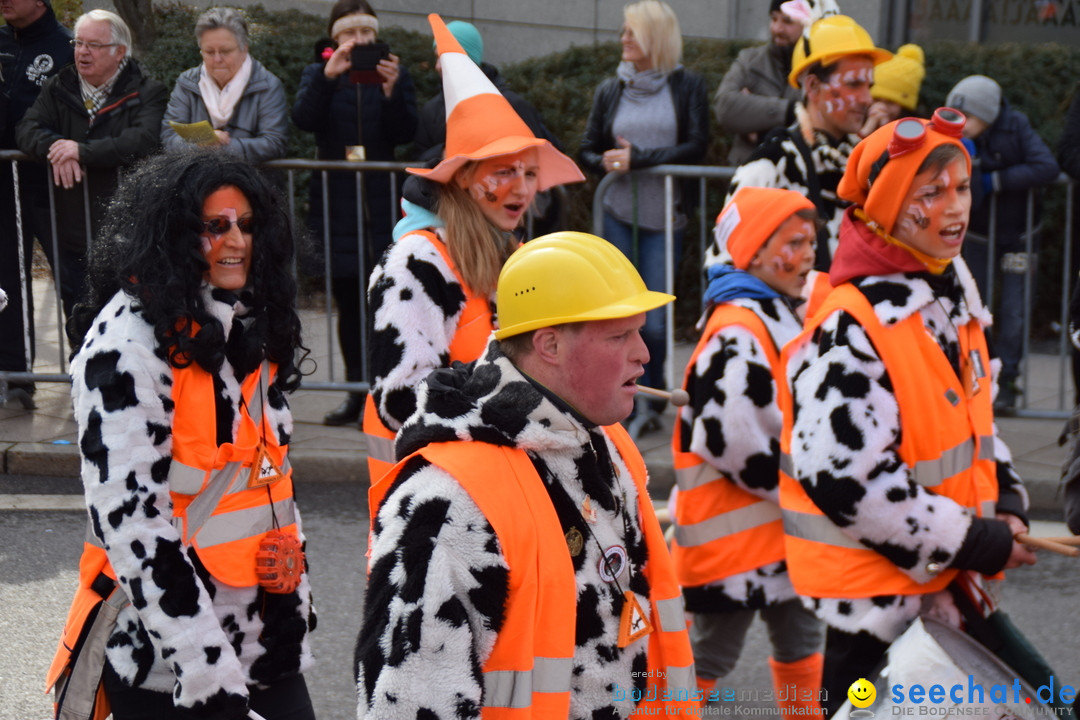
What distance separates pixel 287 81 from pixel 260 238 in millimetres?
8712

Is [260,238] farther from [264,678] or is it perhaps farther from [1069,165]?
[1069,165]

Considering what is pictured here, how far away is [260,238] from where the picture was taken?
3.32 meters

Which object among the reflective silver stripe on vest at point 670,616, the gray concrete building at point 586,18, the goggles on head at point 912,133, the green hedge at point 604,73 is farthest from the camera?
the gray concrete building at point 586,18

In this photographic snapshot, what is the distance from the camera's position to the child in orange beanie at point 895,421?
126 inches

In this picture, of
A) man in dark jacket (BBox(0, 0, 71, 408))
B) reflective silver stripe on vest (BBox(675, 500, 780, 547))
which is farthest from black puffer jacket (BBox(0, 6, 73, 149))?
reflective silver stripe on vest (BBox(675, 500, 780, 547))

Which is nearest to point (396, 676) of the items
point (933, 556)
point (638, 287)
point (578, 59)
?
point (638, 287)

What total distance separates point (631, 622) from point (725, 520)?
1.63 m

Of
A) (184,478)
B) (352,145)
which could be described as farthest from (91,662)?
(352,145)

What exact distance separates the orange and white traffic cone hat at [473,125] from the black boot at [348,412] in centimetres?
373

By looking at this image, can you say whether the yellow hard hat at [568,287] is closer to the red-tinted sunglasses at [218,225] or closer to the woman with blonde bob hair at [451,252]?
the red-tinted sunglasses at [218,225]

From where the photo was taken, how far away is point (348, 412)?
25.8 ft

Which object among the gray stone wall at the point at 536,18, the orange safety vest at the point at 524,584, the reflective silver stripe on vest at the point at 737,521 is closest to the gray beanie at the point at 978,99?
the reflective silver stripe on vest at the point at 737,521

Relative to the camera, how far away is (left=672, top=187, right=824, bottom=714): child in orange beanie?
13.1ft

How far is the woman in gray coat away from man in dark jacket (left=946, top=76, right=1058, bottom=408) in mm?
3988
